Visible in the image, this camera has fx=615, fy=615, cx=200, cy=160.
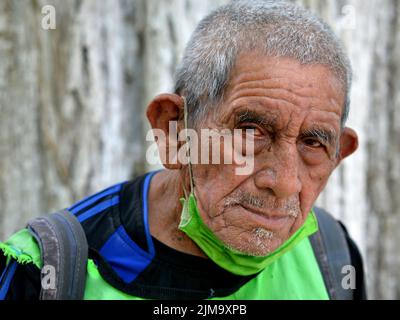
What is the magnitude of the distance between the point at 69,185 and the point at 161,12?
1158mm

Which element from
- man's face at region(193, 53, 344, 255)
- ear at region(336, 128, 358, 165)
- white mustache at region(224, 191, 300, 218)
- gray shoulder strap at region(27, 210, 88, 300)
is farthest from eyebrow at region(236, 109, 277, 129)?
gray shoulder strap at region(27, 210, 88, 300)

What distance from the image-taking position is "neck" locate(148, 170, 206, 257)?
7.27ft

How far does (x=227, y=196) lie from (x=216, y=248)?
0.81 ft

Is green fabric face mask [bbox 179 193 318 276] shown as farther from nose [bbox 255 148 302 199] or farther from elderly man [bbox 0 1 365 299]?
nose [bbox 255 148 302 199]

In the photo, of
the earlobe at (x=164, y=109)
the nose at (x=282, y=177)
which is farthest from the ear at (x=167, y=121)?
the nose at (x=282, y=177)

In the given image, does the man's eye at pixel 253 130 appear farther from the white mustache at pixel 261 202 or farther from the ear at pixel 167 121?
the ear at pixel 167 121

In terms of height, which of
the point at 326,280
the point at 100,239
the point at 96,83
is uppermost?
the point at 96,83

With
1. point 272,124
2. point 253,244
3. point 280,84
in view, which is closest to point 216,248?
point 253,244

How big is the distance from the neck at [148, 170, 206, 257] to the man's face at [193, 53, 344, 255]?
219 mm

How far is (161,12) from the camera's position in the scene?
139 inches

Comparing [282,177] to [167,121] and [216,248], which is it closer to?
[216,248]

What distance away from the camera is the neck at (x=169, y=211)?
222cm

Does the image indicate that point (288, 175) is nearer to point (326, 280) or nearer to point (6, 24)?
point (326, 280)
